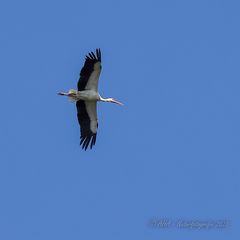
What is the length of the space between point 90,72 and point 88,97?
1.25m

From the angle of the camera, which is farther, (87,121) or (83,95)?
(87,121)

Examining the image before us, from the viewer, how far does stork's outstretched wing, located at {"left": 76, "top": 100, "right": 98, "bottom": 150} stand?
56188 millimetres

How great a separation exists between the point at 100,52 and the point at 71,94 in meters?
2.10

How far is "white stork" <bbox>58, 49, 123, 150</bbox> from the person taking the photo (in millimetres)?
54750

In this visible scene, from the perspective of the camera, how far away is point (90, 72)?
5494cm

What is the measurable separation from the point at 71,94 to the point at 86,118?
121cm

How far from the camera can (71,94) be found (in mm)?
55719

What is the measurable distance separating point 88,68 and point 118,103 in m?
3.66

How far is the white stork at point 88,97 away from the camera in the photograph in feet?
180

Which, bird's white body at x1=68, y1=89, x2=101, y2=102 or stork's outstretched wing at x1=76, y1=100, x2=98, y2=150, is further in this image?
stork's outstretched wing at x1=76, y1=100, x2=98, y2=150

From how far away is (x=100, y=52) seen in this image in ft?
179

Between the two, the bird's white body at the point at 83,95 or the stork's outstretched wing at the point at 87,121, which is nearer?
the bird's white body at the point at 83,95

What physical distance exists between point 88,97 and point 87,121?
3.47 feet

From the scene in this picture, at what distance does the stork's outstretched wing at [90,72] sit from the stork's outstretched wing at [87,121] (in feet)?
2.99
